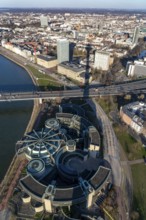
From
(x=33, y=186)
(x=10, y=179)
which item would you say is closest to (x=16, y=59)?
(x=10, y=179)

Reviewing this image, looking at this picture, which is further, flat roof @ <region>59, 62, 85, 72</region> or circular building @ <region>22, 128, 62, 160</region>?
flat roof @ <region>59, 62, 85, 72</region>

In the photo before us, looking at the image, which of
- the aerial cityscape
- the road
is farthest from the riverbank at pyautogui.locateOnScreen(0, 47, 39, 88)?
the road

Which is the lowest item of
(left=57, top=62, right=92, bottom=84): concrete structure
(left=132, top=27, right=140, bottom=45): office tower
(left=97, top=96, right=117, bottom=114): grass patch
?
(left=97, top=96, right=117, bottom=114): grass patch

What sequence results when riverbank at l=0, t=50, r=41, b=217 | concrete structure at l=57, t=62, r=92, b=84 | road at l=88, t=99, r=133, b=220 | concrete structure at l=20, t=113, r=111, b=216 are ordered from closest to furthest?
concrete structure at l=20, t=113, r=111, b=216 → road at l=88, t=99, r=133, b=220 → riverbank at l=0, t=50, r=41, b=217 → concrete structure at l=57, t=62, r=92, b=84

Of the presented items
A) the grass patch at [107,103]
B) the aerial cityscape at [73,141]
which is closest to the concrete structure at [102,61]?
the aerial cityscape at [73,141]

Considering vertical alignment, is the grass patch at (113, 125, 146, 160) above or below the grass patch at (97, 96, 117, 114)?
below

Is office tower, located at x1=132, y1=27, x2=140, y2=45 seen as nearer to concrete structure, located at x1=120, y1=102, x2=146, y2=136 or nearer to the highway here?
the highway

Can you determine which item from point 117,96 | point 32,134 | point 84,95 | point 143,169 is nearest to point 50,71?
point 84,95
